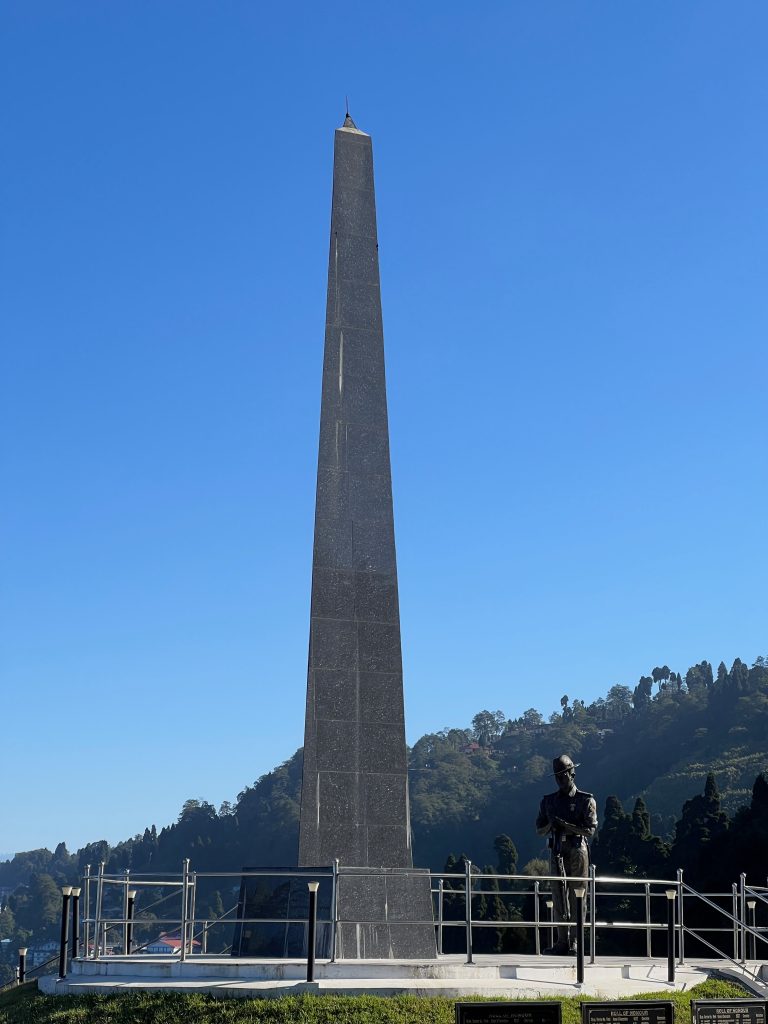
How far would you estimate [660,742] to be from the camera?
518 feet

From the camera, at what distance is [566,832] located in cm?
1675

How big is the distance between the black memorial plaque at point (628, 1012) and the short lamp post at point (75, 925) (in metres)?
6.37

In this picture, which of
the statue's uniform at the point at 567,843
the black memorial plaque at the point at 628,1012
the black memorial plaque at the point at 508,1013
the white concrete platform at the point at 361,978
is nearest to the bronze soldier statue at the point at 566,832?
the statue's uniform at the point at 567,843

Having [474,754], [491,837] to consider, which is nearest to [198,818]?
[491,837]

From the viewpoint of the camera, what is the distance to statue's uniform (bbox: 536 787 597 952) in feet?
54.6

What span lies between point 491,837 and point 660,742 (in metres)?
31.4

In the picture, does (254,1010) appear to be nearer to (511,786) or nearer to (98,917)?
(98,917)

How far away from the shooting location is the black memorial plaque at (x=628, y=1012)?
12250 millimetres

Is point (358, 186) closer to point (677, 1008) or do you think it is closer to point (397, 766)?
point (397, 766)

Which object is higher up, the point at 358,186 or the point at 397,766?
the point at 358,186

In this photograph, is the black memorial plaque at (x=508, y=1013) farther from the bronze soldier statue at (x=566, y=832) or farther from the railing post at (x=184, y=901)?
the bronze soldier statue at (x=566, y=832)

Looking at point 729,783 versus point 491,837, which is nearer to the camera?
point 729,783

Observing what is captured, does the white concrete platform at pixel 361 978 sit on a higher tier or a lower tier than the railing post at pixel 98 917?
lower

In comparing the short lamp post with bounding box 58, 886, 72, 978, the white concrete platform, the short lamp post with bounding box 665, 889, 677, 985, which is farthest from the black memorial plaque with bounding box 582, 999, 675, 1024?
Result: the short lamp post with bounding box 58, 886, 72, 978
